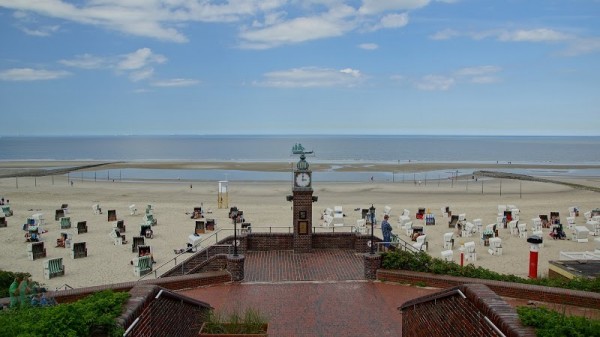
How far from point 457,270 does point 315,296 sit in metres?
3.43

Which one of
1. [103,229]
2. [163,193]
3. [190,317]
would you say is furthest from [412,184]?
[190,317]

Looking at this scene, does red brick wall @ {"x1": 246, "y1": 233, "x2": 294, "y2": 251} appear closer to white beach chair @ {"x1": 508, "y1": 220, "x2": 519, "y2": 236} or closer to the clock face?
the clock face

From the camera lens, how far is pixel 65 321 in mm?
4969

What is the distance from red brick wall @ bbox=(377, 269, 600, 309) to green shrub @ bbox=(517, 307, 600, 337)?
14.9 feet

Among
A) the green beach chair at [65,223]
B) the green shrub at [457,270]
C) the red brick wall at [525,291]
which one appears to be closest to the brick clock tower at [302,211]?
the green shrub at [457,270]

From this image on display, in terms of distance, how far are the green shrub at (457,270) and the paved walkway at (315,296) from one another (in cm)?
64

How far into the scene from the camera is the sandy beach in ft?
61.7

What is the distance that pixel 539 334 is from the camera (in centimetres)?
497

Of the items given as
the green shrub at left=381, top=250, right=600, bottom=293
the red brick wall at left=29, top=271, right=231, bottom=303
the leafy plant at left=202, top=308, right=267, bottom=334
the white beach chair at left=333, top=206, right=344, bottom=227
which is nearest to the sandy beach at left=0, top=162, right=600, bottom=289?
the white beach chair at left=333, top=206, right=344, bottom=227

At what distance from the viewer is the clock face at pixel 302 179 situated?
15039 millimetres

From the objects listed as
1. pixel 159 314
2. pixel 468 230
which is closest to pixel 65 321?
pixel 159 314

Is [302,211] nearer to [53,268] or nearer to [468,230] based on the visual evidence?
[53,268]

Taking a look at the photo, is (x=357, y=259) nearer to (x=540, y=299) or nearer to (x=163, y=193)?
(x=540, y=299)

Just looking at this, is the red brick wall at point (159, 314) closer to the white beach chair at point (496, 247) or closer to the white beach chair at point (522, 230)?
the white beach chair at point (496, 247)
